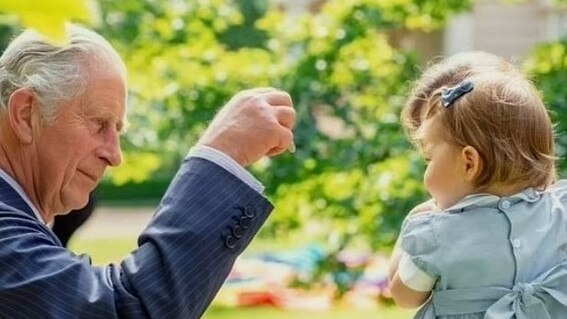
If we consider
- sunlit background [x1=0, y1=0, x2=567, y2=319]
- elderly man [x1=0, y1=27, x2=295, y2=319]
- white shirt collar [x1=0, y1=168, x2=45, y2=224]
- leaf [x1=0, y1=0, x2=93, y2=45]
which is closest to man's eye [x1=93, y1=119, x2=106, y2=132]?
elderly man [x1=0, y1=27, x2=295, y2=319]

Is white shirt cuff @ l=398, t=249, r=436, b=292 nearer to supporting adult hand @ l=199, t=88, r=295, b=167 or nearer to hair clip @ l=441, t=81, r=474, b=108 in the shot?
hair clip @ l=441, t=81, r=474, b=108

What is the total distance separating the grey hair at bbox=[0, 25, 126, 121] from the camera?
166 cm

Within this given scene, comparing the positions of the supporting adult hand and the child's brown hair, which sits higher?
the supporting adult hand

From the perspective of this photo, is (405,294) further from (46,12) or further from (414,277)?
(46,12)

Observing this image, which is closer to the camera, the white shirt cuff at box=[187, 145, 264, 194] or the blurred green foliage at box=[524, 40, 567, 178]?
the white shirt cuff at box=[187, 145, 264, 194]

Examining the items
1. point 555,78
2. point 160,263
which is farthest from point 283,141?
point 555,78

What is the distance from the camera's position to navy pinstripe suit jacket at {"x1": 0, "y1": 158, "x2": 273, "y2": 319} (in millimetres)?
1443

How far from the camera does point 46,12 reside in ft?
2.27

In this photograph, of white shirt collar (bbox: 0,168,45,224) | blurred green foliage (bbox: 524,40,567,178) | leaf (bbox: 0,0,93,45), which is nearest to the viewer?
leaf (bbox: 0,0,93,45)

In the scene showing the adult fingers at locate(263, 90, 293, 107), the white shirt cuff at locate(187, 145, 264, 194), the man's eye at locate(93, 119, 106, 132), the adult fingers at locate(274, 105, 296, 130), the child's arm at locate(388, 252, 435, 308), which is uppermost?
the adult fingers at locate(263, 90, 293, 107)

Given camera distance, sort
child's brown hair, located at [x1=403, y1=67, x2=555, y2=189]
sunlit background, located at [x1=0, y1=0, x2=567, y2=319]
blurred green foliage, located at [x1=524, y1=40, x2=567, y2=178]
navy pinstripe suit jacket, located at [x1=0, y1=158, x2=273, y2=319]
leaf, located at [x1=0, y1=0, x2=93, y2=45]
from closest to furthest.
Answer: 1. leaf, located at [x1=0, y1=0, x2=93, y2=45]
2. navy pinstripe suit jacket, located at [x1=0, y1=158, x2=273, y2=319]
3. child's brown hair, located at [x1=403, y1=67, x2=555, y2=189]
4. blurred green foliage, located at [x1=524, y1=40, x2=567, y2=178]
5. sunlit background, located at [x1=0, y1=0, x2=567, y2=319]

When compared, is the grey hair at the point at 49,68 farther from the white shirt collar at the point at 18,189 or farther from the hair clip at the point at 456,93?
the hair clip at the point at 456,93

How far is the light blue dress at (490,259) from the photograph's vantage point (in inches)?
69.5

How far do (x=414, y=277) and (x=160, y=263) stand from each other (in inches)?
19.1
